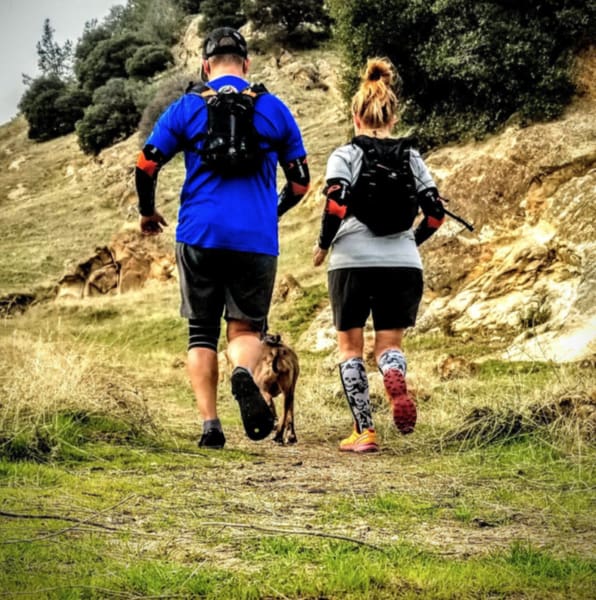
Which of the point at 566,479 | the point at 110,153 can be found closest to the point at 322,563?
the point at 566,479

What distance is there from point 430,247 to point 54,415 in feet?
32.8


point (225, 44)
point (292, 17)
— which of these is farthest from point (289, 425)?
point (292, 17)

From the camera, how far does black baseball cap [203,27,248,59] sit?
5652mm

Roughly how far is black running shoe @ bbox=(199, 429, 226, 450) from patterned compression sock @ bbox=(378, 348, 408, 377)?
1129 mm

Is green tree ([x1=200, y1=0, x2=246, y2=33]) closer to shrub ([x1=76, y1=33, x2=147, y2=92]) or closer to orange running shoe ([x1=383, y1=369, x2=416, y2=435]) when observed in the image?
shrub ([x1=76, y1=33, x2=147, y2=92])

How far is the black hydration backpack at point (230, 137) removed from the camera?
5270 millimetres

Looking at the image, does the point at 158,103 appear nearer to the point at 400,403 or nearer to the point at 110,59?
the point at 110,59

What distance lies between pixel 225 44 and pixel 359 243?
5.08 feet

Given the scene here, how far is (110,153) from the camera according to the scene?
46.0m

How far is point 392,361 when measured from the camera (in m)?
5.73

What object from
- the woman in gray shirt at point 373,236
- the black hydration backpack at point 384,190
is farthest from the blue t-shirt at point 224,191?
the black hydration backpack at point 384,190

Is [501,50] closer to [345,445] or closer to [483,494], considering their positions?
[345,445]

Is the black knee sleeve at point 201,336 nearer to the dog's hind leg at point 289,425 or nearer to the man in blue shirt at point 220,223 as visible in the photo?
the man in blue shirt at point 220,223

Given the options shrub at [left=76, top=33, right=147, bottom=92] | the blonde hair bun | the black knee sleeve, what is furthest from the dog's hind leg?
shrub at [left=76, top=33, right=147, bottom=92]
